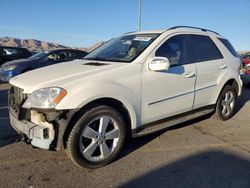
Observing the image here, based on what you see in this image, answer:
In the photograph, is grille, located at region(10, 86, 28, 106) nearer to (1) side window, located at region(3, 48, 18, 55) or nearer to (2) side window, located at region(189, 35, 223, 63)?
(2) side window, located at region(189, 35, 223, 63)

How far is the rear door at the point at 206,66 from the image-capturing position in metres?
4.68

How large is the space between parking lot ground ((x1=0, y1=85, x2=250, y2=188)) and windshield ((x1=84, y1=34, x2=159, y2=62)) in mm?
1355

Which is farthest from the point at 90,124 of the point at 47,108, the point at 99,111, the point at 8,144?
the point at 8,144

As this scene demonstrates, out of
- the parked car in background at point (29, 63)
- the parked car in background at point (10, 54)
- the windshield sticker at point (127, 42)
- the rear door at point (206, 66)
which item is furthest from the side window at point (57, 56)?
the rear door at point (206, 66)

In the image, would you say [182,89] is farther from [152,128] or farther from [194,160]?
[194,160]

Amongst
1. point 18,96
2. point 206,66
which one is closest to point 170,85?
point 206,66

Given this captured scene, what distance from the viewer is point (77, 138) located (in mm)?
3244

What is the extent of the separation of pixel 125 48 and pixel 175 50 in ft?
2.61

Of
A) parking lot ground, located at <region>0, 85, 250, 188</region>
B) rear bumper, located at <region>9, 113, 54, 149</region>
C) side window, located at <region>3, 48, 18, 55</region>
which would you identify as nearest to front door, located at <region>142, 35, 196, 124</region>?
parking lot ground, located at <region>0, 85, 250, 188</region>

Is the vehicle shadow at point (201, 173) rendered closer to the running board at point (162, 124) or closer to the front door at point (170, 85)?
the running board at point (162, 124)

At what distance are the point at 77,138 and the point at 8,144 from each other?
1552 mm

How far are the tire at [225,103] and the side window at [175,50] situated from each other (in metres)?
1.42

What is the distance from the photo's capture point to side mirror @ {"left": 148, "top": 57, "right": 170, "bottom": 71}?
3721 millimetres

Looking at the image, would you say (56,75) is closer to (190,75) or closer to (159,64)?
(159,64)
